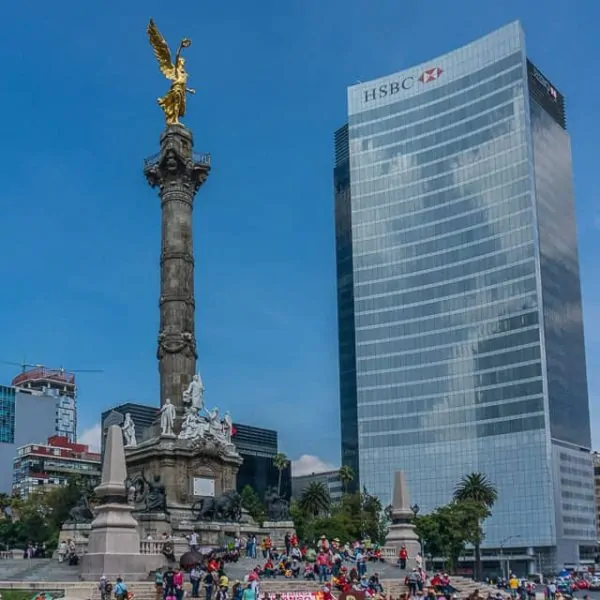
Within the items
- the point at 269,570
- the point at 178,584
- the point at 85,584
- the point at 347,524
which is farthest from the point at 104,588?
the point at 347,524

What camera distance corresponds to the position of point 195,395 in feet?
165

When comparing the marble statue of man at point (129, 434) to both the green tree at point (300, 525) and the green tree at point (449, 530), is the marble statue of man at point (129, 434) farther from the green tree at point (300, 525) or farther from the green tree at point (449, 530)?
the green tree at point (449, 530)

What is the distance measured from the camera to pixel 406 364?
126 meters

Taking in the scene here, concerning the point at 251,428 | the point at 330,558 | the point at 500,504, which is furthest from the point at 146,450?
the point at 251,428

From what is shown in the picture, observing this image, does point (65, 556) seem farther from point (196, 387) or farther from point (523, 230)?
point (523, 230)

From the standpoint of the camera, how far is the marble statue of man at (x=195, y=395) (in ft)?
164

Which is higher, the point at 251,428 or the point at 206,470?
the point at 251,428

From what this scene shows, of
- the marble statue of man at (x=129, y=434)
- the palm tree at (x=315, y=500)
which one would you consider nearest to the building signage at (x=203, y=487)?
the marble statue of man at (x=129, y=434)

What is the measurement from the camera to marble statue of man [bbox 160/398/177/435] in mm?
48781

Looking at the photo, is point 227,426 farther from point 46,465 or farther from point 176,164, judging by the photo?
point 46,465

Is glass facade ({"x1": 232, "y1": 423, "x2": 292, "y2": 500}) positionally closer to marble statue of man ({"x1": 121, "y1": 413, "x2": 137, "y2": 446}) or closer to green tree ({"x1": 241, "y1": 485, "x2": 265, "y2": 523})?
green tree ({"x1": 241, "y1": 485, "x2": 265, "y2": 523})

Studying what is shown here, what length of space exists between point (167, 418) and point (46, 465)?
400 ft

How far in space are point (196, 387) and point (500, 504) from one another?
7403 centimetres

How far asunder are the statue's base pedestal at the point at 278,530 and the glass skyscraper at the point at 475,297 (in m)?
69.0
